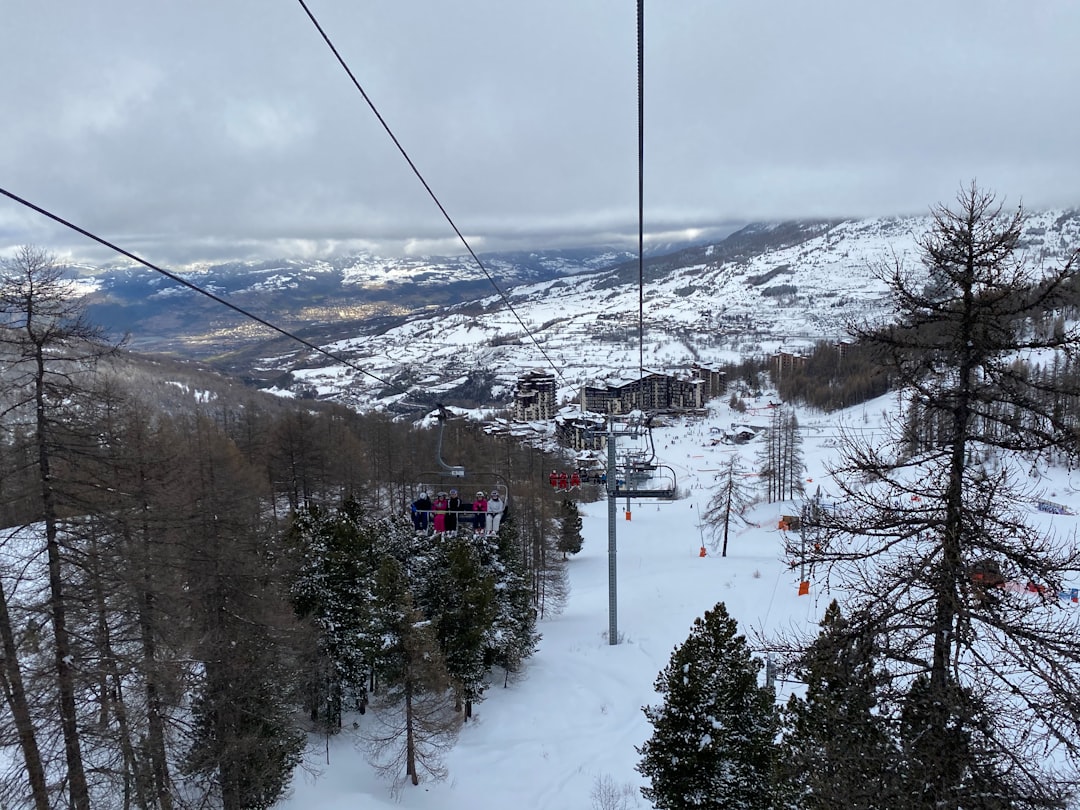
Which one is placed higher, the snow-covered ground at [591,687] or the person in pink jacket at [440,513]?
the person in pink jacket at [440,513]

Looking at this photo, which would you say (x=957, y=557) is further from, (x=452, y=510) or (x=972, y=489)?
(x=452, y=510)

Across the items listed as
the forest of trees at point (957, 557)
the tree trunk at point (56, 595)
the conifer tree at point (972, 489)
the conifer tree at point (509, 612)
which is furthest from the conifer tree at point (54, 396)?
the conifer tree at point (509, 612)

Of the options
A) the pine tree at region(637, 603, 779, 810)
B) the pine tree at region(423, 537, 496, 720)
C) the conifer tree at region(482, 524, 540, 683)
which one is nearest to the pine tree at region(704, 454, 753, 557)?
the conifer tree at region(482, 524, 540, 683)

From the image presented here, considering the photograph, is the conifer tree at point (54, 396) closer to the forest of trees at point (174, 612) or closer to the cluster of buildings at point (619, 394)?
the forest of trees at point (174, 612)

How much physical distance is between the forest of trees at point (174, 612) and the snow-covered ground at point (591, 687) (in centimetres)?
84

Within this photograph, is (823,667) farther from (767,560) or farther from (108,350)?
(767,560)

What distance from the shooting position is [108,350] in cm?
763

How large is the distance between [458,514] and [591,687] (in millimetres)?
9244

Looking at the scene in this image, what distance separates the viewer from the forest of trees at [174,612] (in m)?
7.61

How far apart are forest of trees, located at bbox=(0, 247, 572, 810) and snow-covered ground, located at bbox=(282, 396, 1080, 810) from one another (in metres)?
0.84

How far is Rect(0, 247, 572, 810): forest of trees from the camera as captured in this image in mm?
7605

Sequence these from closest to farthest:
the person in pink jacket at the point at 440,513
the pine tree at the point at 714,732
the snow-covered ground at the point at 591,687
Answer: the pine tree at the point at 714,732 → the person in pink jacket at the point at 440,513 → the snow-covered ground at the point at 591,687

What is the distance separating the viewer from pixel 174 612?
32.8ft

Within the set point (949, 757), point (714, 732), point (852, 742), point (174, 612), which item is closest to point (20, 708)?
point (174, 612)
